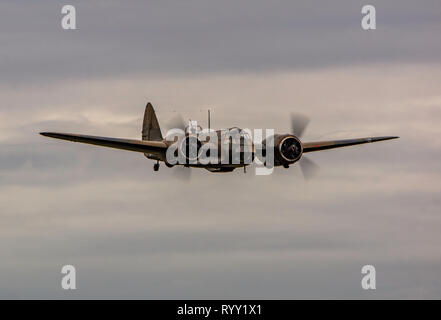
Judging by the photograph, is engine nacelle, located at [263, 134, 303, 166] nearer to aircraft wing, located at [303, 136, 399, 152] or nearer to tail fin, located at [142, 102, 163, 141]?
aircraft wing, located at [303, 136, 399, 152]

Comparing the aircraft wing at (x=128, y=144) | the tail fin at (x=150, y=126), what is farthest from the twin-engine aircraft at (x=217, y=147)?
the tail fin at (x=150, y=126)

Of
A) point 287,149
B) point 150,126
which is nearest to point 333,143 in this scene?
point 287,149

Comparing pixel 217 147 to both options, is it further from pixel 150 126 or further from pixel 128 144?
pixel 150 126


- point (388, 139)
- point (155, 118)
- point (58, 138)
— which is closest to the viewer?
point (58, 138)

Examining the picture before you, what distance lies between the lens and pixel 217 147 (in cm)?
7819

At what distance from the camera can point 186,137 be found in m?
79.0

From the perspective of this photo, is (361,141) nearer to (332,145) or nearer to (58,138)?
(332,145)

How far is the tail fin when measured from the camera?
317ft

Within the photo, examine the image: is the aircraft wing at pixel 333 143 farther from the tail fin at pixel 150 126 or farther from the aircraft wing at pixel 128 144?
the tail fin at pixel 150 126

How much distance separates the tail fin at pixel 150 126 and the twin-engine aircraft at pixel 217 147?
14.1 metres

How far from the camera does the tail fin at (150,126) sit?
317 ft

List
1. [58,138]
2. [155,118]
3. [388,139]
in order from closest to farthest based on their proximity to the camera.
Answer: [58,138], [388,139], [155,118]
